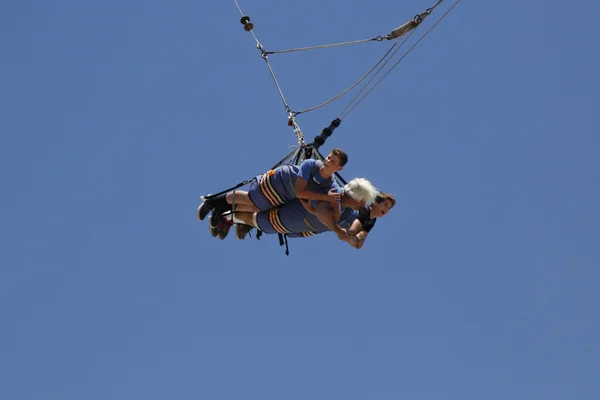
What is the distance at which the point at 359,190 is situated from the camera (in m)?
10.9

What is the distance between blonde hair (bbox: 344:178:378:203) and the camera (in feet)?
35.8

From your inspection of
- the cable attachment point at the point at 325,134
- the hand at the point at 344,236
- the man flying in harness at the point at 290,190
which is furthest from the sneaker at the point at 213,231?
the hand at the point at 344,236

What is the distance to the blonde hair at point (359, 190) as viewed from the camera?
1091cm

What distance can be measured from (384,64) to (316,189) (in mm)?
2133

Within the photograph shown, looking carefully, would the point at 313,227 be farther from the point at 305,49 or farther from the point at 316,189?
the point at 305,49

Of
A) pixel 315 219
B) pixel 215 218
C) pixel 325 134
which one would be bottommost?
pixel 315 219

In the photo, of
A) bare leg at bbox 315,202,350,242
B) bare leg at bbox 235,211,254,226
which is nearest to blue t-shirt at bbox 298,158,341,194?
bare leg at bbox 315,202,350,242

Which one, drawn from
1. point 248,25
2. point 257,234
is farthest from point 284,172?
point 248,25

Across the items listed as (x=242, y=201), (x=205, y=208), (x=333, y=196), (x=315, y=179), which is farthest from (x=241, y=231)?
(x=333, y=196)

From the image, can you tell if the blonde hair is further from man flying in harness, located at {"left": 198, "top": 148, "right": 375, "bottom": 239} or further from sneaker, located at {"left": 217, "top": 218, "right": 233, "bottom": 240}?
sneaker, located at {"left": 217, "top": 218, "right": 233, "bottom": 240}

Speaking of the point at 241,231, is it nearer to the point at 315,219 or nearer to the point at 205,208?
the point at 205,208

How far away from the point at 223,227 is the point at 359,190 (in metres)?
2.40

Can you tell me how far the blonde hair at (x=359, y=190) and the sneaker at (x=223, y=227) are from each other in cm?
218

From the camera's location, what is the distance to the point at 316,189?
1109cm
